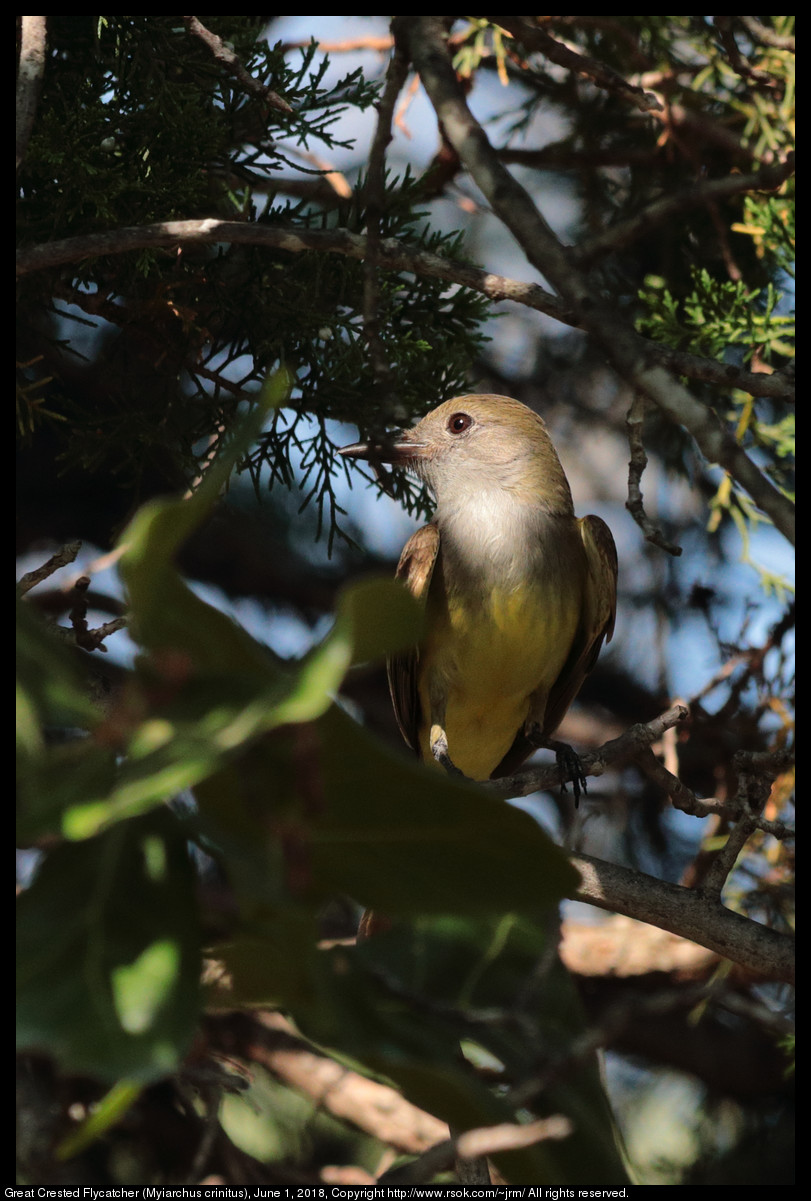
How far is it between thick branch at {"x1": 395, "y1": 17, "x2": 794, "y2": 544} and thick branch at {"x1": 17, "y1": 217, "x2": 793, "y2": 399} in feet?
1.38

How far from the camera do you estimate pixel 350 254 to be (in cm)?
192

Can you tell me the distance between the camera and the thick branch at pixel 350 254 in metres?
1.75

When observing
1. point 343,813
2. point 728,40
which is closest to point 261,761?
point 343,813

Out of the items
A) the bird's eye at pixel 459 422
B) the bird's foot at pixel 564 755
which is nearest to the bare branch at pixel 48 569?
the bird's foot at pixel 564 755

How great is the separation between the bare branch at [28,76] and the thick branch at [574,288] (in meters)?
0.65

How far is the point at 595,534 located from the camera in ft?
9.97

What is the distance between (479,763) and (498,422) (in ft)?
3.42

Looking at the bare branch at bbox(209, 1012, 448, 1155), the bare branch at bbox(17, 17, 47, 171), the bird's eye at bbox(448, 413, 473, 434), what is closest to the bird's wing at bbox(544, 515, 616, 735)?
the bird's eye at bbox(448, 413, 473, 434)

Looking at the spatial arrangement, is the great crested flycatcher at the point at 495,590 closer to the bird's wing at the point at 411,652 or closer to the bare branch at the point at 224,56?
the bird's wing at the point at 411,652

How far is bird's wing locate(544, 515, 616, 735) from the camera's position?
297 centimetres

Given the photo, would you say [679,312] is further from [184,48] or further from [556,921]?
[556,921]

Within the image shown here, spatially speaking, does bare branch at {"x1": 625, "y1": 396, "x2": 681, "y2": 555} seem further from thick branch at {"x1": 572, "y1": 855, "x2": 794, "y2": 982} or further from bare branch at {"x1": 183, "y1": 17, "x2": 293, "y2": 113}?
bare branch at {"x1": 183, "y1": 17, "x2": 293, "y2": 113}

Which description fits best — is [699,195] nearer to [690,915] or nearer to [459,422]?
[459,422]
